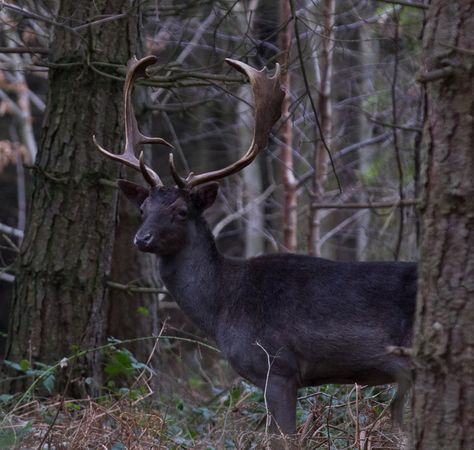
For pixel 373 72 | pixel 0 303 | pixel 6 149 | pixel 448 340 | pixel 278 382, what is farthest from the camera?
pixel 0 303

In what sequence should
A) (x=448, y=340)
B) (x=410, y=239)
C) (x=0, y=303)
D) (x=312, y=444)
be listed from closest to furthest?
(x=448, y=340)
(x=312, y=444)
(x=410, y=239)
(x=0, y=303)

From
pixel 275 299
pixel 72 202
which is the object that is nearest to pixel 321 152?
pixel 72 202

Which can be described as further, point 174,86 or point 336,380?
Result: point 174,86

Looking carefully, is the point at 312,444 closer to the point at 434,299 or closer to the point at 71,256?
the point at 434,299

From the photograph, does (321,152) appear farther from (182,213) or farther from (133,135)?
(182,213)

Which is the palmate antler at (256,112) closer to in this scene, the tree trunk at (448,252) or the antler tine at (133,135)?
the antler tine at (133,135)

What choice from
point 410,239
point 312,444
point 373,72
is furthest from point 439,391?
point 373,72

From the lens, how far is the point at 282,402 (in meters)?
7.45

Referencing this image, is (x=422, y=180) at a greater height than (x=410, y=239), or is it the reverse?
(x=422, y=180)

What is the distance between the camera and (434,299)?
4.74 m

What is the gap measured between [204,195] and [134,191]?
2.19 feet

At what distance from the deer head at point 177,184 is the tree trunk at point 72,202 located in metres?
0.78

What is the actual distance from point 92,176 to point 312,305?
9.11 ft

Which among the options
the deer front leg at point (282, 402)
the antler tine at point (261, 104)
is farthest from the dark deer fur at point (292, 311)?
the antler tine at point (261, 104)
